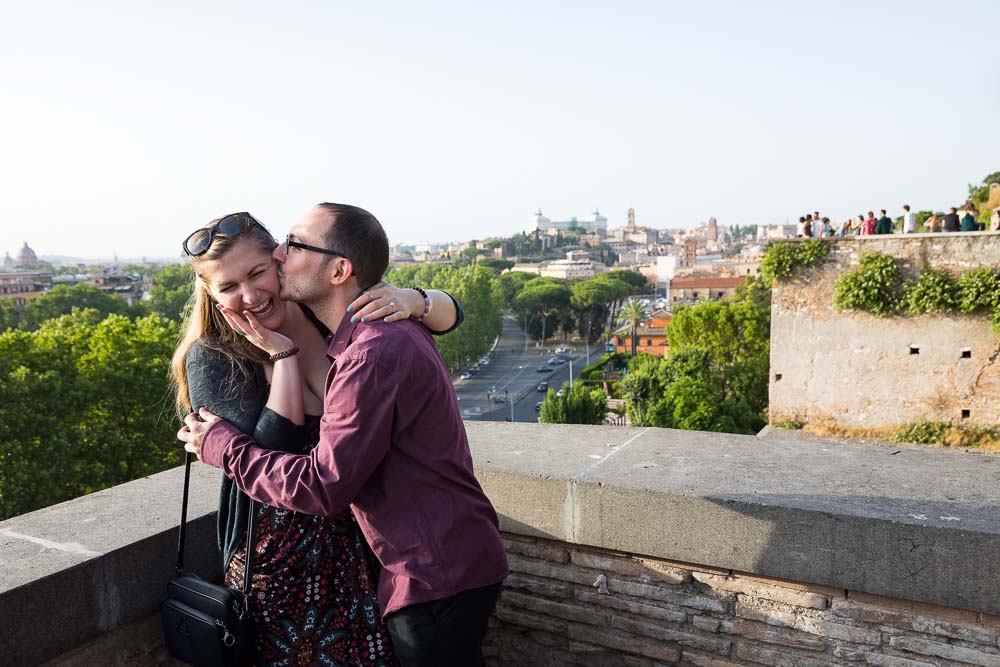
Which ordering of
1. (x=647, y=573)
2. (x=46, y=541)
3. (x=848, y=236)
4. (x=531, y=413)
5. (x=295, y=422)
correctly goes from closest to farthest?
(x=295, y=422), (x=46, y=541), (x=647, y=573), (x=848, y=236), (x=531, y=413)

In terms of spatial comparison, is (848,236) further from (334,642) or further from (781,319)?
(334,642)

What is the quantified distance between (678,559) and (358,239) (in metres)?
1.10

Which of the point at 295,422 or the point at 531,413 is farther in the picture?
the point at 531,413

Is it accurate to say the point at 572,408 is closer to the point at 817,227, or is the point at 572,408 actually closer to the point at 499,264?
the point at 817,227

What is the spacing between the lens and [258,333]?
1.55m

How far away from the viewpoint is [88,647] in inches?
66.1

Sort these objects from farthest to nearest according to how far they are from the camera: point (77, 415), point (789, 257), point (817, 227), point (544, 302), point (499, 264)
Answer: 1. point (499, 264)
2. point (544, 302)
3. point (817, 227)
4. point (789, 257)
5. point (77, 415)

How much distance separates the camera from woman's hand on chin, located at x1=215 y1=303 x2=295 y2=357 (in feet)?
5.09

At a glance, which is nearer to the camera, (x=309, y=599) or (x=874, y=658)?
(x=309, y=599)

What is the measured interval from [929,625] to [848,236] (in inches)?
580

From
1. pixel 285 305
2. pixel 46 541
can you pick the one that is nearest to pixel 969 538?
pixel 285 305

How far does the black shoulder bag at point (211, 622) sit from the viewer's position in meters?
1.48

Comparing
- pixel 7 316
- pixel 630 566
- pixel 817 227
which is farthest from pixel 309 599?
pixel 7 316

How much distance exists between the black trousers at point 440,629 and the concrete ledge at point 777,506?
1.81 ft
